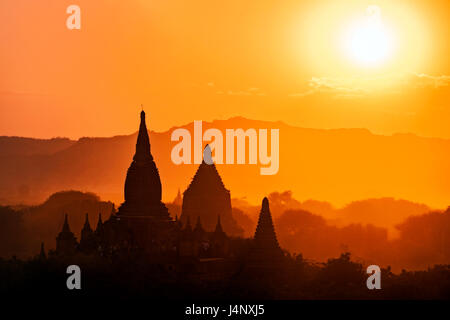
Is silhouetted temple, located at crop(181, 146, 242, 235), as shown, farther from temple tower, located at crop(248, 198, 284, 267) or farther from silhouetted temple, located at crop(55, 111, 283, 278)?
temple tower, located at crop(248, 198, 284, 267)

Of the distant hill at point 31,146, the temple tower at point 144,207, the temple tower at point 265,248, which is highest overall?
the distant hill at point 31,146

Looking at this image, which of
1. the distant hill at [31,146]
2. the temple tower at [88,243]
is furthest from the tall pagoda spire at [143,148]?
the distant hill at [31,146]

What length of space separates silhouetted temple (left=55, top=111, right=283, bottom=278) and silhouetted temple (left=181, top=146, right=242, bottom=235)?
18.2 ft

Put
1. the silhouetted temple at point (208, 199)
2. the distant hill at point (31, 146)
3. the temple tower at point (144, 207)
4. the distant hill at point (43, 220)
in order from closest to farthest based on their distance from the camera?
1. the temple tower at point (144, 207)
2. the distant hill at point (43, 220)
3. the silhouetted temple at point (208, 199)
4. the distant hill at point (31, 146)

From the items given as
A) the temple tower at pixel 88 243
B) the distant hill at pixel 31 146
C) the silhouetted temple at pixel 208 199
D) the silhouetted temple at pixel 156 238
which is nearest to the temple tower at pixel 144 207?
the silhouetted temple at pixel 156 238

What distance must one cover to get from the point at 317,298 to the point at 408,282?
6319 mm

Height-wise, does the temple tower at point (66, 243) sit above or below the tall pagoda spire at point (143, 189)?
below

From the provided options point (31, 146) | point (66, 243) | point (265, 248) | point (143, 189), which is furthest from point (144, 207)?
point (31, 146)

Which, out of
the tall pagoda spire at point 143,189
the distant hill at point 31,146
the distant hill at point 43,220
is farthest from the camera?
the distant hill at point 31,146

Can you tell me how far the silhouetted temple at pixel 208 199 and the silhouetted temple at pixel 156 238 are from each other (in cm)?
555

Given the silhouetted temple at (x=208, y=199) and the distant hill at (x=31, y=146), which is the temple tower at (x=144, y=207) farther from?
the distant hill at (x=31, y=146)

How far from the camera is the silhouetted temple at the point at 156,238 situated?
291 ft

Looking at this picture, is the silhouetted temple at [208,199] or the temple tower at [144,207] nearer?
the temple tower at [144,207]
